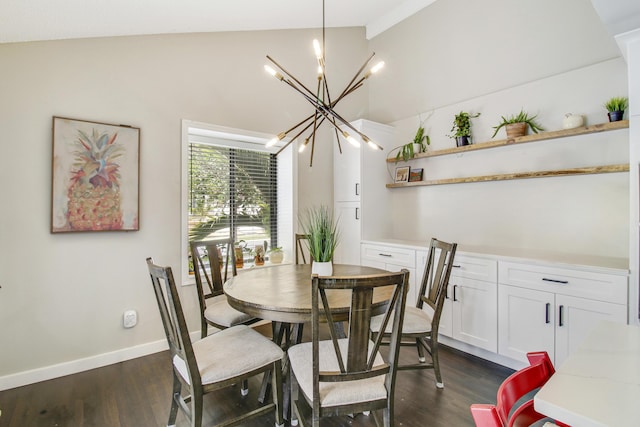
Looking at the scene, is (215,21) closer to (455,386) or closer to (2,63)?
(2,63)

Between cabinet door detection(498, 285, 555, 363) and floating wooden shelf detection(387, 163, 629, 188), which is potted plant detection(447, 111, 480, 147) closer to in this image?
floating wooden shelf detection(387, 163, 629, 188)

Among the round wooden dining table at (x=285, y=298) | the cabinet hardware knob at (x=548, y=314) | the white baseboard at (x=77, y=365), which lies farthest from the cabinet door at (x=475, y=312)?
the white baseboard at (x=77, y=365)

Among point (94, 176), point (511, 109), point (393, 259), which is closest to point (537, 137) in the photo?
point (511, 109)

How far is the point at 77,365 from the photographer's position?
2.52 meters

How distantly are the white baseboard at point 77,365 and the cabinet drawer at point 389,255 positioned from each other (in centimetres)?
233

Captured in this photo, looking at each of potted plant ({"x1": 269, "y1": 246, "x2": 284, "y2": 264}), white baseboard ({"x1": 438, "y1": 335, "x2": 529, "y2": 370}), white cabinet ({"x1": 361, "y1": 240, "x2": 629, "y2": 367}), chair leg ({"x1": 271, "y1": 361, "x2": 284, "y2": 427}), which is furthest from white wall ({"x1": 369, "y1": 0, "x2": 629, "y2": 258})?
chair leg ({"x1": 271, "y1": 361, "x2": 284, "y2": 427})

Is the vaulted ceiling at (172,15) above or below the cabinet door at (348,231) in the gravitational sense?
above

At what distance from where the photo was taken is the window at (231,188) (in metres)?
3.24

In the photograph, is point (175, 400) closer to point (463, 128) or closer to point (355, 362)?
point (355, 362)

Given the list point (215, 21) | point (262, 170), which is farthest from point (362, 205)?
point (215, 21)

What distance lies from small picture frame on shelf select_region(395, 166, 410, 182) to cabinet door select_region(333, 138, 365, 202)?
1.91 ft

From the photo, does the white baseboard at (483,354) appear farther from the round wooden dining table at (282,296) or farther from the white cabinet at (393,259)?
the round wooden dining table at (282,296)

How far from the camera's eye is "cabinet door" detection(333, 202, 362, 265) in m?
3.87

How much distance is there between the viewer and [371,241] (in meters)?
3.72
